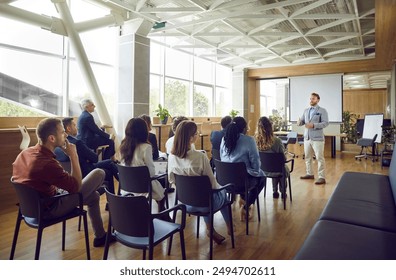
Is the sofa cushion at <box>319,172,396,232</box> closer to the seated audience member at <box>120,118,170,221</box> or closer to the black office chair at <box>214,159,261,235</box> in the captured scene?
the black office chair at <box>214,159,261,235</box>

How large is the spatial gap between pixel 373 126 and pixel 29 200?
28.1 ft

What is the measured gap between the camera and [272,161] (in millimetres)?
3592

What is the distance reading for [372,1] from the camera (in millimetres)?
5762

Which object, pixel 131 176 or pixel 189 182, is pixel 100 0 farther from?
pixel 189 182

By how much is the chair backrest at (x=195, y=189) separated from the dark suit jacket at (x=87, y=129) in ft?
7.19

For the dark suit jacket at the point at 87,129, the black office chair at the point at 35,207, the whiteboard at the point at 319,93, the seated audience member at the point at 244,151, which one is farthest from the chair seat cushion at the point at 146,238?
the whiteboard at the point at 319,93

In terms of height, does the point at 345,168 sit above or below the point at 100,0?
below

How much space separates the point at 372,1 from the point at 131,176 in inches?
235

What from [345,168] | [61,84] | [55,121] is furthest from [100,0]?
[345,168]

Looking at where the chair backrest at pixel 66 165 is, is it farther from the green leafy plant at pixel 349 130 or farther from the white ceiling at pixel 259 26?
the green leafy plant at pixel 349 130

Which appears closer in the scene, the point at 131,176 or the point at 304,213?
the point at 131,176

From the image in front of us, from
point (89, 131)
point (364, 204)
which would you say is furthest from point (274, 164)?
point (89, 131)

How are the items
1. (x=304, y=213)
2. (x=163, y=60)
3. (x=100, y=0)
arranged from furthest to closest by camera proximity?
(x=163, y=60), (x=100, y=0), (x=304, y=213)

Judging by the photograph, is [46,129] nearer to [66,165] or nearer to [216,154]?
[66,165]
